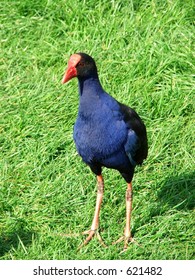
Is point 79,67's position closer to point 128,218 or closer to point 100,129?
point 100,129

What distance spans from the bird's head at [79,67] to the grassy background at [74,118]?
1.05 m

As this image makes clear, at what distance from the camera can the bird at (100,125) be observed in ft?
15.7

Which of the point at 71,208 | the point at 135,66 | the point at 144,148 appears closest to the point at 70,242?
the point at 71,208

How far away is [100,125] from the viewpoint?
4789mm

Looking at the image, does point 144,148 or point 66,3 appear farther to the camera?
point 66,3

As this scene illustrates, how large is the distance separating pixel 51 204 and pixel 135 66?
1599 millimetres

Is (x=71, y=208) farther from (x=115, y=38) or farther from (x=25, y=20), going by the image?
(x=25, y=20)

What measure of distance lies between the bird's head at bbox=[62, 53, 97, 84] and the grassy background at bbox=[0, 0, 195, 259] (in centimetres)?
105

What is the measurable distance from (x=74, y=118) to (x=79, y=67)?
56.0 inches

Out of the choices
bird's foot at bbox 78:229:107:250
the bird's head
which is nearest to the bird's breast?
the bird's head

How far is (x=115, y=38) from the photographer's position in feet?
22.0

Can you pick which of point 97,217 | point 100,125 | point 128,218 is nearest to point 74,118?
point 97,217

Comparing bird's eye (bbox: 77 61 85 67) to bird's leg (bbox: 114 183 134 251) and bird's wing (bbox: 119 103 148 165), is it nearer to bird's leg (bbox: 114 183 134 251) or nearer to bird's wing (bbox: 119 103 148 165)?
bird's wing (bbox: 119 103 148 165)

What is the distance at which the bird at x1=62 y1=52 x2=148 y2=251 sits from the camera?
478 centimetres
